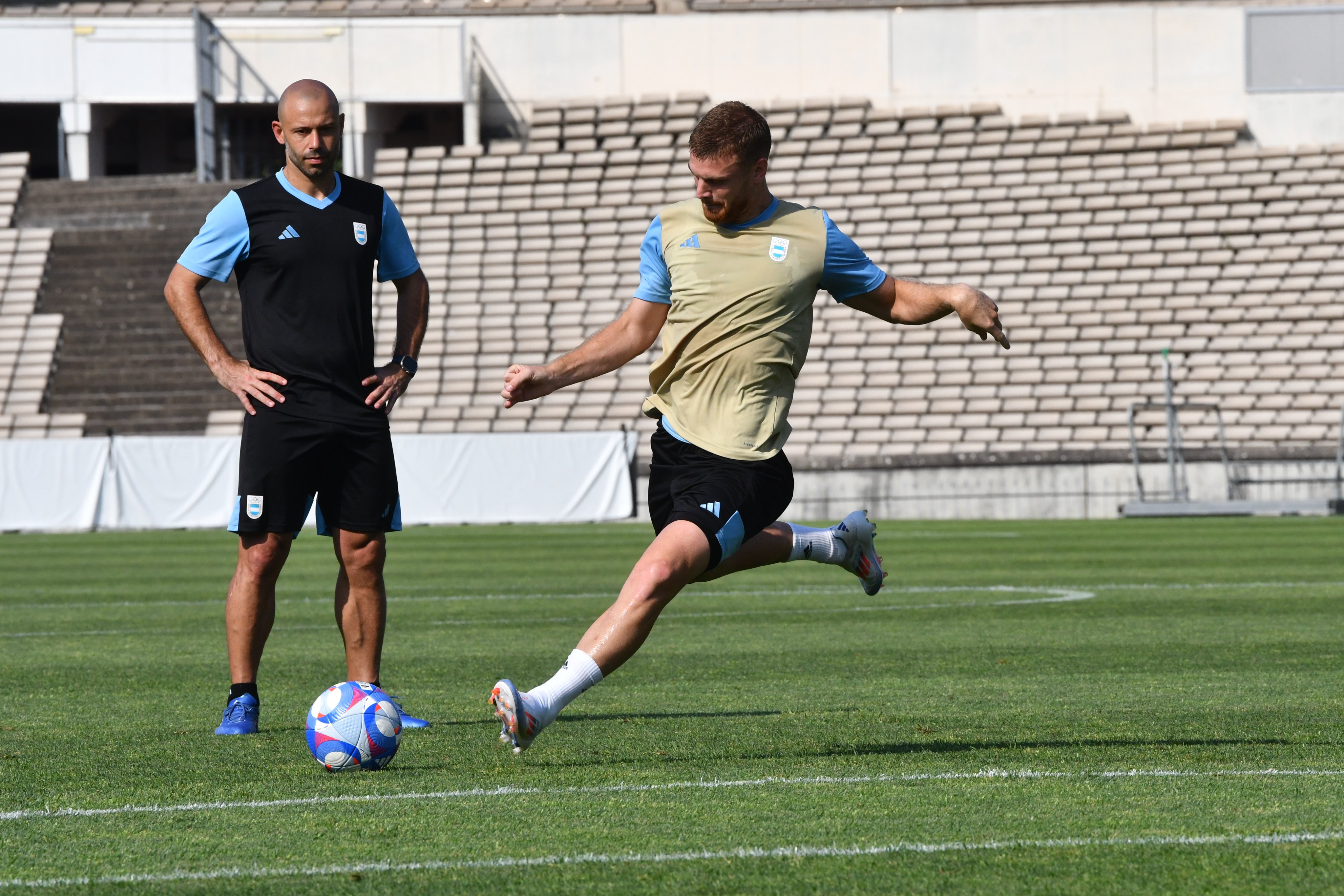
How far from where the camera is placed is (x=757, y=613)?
406 inches

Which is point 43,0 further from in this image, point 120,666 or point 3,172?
point 120,666

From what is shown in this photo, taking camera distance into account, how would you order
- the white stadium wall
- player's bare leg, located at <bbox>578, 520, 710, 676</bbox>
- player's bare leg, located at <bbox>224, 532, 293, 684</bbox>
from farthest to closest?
the white stadium wall
player's bare leg, located at <bbox>224, 532, 293, 684</bbox>
player's bare leg, located at <bbox>578, 520, 710, 676</bbox>

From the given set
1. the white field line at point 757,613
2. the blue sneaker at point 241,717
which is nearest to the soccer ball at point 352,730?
Answer: the blue sneaker at point 241,717

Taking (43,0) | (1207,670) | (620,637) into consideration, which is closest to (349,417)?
(620,637)

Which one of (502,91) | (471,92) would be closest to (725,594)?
(471,92)

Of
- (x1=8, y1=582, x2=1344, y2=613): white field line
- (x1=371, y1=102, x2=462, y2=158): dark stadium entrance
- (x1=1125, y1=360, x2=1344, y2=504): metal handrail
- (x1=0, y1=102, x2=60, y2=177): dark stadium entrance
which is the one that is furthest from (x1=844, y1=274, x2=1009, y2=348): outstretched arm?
(x1=0, y1=102, x2=60, y2=177): dark stadium entrance

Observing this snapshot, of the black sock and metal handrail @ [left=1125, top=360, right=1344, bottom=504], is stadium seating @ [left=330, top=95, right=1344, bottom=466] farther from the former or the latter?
the black sock

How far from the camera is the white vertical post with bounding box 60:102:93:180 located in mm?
33000

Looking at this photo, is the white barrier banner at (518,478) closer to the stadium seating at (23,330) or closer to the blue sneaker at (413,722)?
the stadium seating at (23,330)

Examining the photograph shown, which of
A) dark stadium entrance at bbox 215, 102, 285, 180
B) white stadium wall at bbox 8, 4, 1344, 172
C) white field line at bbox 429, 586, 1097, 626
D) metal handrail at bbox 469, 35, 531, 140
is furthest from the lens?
dark stadium entrance at bbox 215, 102, 285, 180

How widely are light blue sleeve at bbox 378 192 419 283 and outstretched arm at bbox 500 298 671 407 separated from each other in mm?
954

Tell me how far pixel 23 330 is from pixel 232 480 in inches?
348

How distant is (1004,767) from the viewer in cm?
458

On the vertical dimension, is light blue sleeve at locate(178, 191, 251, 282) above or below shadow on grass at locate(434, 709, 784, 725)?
above
